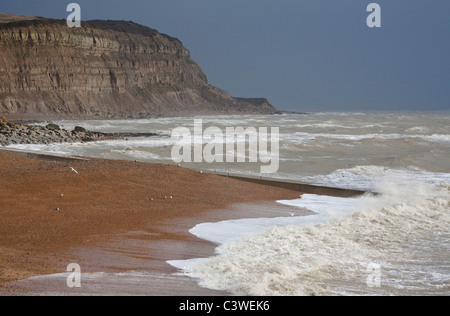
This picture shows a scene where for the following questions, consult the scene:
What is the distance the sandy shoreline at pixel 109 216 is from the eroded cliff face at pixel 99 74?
81.2 m

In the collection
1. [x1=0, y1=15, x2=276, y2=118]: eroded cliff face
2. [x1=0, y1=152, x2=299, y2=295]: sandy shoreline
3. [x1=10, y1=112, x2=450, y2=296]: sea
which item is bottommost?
[x1=10, y1=112, x2=450, y2=296]: sea

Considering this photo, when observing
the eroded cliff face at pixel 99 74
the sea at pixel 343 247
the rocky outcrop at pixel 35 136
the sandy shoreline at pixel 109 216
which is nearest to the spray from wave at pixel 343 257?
the sea at pixel 343 247

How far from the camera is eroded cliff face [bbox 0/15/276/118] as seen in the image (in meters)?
100

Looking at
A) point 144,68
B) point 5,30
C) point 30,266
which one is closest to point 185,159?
point 30,266

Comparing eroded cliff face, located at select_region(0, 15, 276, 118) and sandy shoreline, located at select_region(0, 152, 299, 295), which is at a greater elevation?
eroded cliff face, located at select_region(0, 15, 276, 118)

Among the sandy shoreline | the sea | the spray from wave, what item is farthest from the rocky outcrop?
the spray from wave

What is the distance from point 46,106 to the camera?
327 ft

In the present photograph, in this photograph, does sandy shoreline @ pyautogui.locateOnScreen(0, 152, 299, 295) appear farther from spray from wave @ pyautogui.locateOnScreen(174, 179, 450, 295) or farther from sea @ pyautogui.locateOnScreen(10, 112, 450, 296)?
spray from wave @ pyautogui.locateOnScreen(174, 179, 450, 295)

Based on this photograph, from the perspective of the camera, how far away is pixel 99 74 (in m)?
119

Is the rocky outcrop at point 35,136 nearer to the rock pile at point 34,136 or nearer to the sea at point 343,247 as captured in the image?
the rock pile at point 34,136

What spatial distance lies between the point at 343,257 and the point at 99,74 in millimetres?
112766

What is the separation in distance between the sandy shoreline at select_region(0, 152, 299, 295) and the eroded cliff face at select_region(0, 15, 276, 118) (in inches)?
3196

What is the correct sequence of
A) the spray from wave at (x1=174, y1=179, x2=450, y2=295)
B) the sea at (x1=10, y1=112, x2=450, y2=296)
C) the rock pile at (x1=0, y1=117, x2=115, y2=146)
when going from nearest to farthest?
the spray from wave at (x1=174, y1=179, x2=450, y2=295) < the sea at (x1=10, y1=112, x2=450, y2=296) < the rock pile at (x1=0, y1=117, x2=115, y2=146)
